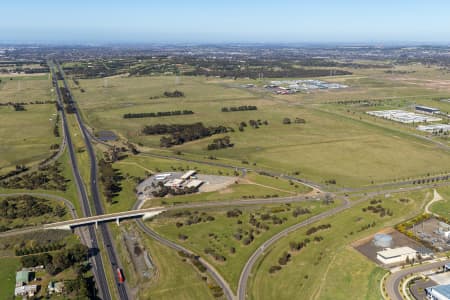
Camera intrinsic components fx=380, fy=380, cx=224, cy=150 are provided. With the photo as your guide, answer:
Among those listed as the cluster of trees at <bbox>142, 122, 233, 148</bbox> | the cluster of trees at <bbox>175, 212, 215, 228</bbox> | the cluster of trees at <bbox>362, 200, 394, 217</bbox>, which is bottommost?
the cluster of trees at <bbox>175, 212, 215, 228</bbox>

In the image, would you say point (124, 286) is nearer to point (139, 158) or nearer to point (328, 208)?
point (328, 208)

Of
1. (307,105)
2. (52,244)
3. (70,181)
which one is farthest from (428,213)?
(307,105)

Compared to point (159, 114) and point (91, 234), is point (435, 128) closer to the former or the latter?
point (159, 114)

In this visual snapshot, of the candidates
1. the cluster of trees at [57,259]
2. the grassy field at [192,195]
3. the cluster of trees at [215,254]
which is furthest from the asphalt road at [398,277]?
the cluster of trees at [57,259]

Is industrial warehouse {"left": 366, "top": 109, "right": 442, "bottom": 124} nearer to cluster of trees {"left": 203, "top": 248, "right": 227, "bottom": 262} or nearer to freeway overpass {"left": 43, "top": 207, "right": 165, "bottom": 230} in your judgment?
freeway overpass {"left": 43, "top": 207, "right": 165, "bottom": 230}

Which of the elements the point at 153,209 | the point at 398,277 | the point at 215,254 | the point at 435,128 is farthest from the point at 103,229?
the point at 435,128

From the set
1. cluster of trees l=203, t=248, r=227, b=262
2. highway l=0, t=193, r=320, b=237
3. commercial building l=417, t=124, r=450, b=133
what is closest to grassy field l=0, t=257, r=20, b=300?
highway l=0, t=193, r=320, b=237
